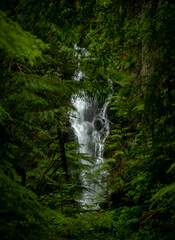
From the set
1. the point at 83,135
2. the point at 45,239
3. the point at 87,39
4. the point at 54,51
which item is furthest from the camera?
the point at 83,135

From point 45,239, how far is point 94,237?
986mm

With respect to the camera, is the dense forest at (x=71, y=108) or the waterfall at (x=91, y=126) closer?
the dense forest at (x=71, y=108)

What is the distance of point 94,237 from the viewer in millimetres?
2637

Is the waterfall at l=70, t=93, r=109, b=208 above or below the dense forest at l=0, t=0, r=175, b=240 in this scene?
above

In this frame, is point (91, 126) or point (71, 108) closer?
point (71, 108)

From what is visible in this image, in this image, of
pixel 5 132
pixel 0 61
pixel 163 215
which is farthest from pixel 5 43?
pixel 163 215

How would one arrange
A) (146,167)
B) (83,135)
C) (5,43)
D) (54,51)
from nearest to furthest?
(5,43) → (146,167) → (54,51) → (83,135)

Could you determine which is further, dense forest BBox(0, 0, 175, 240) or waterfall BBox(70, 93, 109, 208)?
waterfall BBox(70, 93, 109, 208)

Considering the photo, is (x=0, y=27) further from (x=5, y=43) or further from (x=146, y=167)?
(x=146, y=167)

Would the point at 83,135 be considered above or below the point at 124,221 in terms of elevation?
above

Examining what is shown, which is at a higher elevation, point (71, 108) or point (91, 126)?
point (91, 126)

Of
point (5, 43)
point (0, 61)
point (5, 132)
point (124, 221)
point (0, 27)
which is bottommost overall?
point (124, 221)

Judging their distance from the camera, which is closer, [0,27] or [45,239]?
[0,27]

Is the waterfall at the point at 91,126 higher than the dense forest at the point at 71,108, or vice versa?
the waterfall at the point at 91,126
